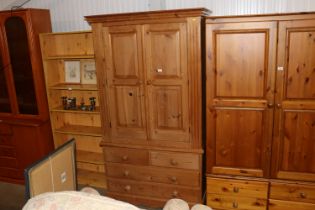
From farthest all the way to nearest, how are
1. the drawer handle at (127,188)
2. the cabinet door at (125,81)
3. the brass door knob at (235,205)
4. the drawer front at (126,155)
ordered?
1. the drawer handle at (127,188)
2. the drawer front at (126,155)
3. the brass door knob at (235,205)
4. the cabinet door at (125,81)

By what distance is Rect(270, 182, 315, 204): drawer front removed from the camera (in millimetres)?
2342

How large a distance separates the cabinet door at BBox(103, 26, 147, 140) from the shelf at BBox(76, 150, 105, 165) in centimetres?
56

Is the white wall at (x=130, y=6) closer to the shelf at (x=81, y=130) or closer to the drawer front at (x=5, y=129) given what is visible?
the shelf at (x=81, y=130)

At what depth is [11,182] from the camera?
3361 millimetres

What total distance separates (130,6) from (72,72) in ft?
3.22

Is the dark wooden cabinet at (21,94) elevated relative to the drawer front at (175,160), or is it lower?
elevated

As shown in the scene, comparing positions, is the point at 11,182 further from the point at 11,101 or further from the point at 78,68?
the point at 78,68

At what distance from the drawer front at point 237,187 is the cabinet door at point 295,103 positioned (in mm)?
171

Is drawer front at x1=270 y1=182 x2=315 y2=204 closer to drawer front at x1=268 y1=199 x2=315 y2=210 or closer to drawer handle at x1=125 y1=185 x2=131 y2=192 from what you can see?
drawer front at x1=268 y1=199 x2=315 y2=210

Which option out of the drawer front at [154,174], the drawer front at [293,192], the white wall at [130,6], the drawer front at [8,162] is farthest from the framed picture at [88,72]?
the drawer front at [293,192]

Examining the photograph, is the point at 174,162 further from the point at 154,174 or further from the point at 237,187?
the point at 237,187

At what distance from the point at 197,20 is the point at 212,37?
0.59 ft

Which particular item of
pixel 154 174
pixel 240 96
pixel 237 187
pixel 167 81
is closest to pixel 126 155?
pixel 154 174

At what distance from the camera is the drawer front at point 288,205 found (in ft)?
7.77
